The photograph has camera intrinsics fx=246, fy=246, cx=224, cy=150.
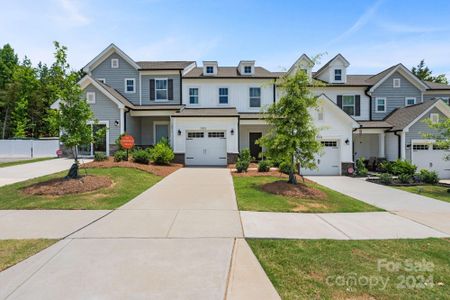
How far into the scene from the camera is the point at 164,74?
2128 centimetres

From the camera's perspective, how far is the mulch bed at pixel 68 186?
29.5 feet

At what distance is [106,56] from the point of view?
2125cm

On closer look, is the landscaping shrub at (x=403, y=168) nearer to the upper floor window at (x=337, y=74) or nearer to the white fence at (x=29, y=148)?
the upper floor window at (x=337, y=74)

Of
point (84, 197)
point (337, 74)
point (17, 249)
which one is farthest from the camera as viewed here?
point (337, 74)

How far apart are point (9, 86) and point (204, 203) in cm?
3906

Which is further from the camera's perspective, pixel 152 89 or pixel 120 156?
pixel 152 89

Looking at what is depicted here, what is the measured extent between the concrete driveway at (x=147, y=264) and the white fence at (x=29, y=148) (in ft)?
62.8

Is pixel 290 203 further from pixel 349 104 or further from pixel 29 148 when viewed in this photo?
pixel 29 148

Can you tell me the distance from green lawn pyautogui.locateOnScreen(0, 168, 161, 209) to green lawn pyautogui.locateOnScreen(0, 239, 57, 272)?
2.63 metres

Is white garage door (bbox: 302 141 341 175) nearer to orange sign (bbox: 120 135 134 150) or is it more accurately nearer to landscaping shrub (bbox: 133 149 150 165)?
landscaping shrub (bbox: 133 149 150 165)

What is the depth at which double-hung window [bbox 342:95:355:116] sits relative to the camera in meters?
21.2

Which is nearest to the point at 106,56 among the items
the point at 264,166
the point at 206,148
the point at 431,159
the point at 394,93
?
the point at 206,148

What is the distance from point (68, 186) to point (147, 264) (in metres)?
7.14

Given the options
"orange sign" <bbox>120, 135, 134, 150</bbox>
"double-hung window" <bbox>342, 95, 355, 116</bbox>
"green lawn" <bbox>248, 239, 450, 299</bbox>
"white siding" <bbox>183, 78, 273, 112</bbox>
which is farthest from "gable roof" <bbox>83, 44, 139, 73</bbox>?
"green lawn" <bbox>248, 239, 450, 299</bbox>
